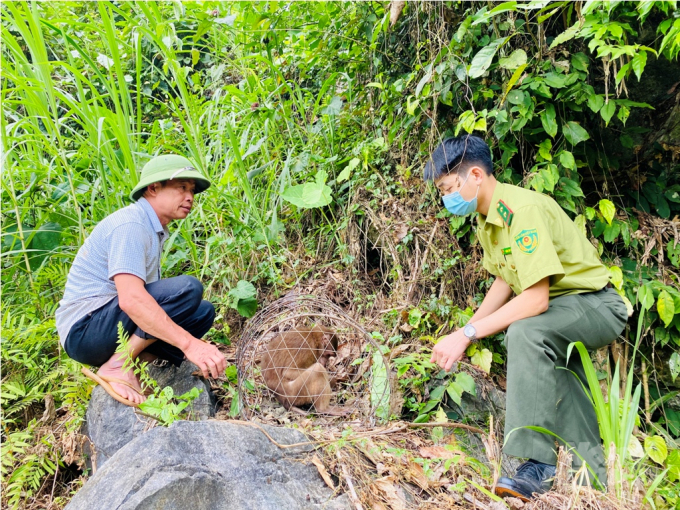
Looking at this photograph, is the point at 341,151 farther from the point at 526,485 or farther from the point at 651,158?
the point at 526,485

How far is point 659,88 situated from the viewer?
3131 mm

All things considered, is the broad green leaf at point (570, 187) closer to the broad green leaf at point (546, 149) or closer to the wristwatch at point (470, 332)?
the broad green leaf at point (546, 149)

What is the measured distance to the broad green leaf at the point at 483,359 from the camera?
→ 2965 millimetres

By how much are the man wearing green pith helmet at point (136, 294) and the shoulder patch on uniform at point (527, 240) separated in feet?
4.87

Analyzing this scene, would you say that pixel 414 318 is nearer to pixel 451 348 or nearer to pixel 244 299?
pixel 451 348

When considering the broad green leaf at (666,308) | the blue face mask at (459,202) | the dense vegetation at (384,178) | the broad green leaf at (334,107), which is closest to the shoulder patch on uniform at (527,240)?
the blue face mask at (459,202)

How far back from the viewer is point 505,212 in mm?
2404

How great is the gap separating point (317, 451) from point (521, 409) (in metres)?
0.89

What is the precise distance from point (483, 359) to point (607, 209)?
1145mm

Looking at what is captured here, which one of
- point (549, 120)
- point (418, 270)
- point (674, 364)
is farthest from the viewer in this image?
point (418, 270)

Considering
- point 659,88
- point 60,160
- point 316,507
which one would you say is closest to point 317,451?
point 316,507

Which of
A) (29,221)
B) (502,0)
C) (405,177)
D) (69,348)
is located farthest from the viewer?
(405,177)

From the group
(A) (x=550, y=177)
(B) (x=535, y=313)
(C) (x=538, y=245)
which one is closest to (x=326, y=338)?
(B) (x=535, y=313)

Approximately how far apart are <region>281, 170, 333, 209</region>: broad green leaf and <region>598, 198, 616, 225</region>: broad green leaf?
179 cm
